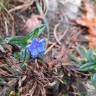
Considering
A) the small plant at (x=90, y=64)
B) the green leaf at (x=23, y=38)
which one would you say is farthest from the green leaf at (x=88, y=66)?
the green leaf at (x=23, y=38)

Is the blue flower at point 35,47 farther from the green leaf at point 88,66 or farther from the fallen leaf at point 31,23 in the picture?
the fallen leaf at point 31,23

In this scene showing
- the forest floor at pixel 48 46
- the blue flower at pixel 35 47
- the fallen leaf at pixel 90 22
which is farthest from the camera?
the fallen leaf at pixel 90 22

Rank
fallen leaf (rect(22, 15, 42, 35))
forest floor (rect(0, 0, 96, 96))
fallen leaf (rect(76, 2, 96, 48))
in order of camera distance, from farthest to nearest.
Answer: fallen leaf (rect(76, 2, 96, 48)) → fallen leaf (rect(22, 15, 42, 35)) → forest floor (rect(0, 0, 96, 96))

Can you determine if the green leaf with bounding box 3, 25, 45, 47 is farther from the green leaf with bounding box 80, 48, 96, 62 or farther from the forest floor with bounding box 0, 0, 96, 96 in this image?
the green leaf with bounding box 80, 48, 96, 62

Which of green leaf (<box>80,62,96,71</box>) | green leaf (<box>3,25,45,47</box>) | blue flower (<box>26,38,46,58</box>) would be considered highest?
green leaf (<box>3,25,45,47</box>)

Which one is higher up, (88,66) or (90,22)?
(90,22)

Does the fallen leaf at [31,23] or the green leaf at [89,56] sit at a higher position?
the fallen leaf at [31,23]

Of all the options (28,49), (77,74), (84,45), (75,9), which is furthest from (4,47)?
(75,9)

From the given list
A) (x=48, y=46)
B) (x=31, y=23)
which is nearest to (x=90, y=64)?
(x=48, y=46)

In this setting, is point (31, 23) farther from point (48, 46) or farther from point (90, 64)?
point (90, 64)

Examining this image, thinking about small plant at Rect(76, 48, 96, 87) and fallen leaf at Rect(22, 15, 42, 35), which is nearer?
small plant at Rect(76, 48, 96, 87)

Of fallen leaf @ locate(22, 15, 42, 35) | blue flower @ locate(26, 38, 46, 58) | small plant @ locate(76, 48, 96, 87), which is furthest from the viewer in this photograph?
fallen leaf @ locate(22, 15, 42, 35)

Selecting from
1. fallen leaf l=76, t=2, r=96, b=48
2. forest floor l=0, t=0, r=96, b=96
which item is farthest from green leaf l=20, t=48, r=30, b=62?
fallen leaf l=76, t=2, r=96, b=48
